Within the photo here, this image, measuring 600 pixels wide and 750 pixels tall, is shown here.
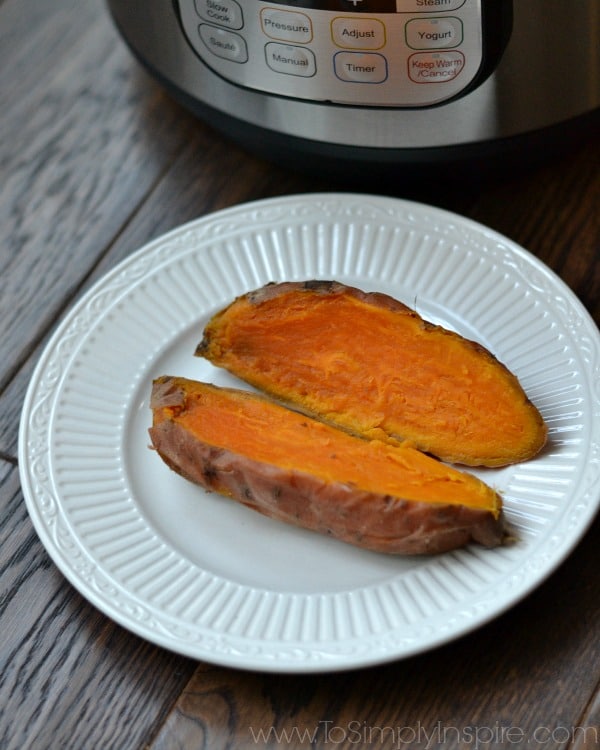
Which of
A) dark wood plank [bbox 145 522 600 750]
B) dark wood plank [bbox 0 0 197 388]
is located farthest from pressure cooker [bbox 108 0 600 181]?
dark wood plank [bbox 145 522 600 750]

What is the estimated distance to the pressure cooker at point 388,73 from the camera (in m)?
0.68

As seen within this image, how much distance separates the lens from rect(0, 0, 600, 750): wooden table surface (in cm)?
59

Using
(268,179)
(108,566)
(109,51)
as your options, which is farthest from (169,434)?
A: (109,51)

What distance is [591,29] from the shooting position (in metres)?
0.69

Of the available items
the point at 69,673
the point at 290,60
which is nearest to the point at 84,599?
the point at 69,673

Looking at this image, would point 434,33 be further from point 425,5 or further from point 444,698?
point 444,698

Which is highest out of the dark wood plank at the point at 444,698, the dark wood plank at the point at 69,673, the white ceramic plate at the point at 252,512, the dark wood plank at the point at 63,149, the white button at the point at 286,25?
the white button at the point at 286,25

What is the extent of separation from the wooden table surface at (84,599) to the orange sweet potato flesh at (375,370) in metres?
0.10

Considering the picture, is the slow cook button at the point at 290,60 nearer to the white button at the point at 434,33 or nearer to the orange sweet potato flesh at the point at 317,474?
the white button at the point at 434,33

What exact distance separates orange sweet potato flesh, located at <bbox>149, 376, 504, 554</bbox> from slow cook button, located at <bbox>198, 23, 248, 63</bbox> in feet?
0.82

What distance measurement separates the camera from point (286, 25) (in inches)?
27.5

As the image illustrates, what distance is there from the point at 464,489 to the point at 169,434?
196mm

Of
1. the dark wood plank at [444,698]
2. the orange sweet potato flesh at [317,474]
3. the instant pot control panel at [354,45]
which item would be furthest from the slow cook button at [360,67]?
the dark wood plank at [444,698]

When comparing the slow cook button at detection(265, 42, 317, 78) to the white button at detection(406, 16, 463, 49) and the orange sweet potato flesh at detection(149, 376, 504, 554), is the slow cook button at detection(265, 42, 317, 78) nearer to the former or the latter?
the white button at detection(406, 16, 463, 49)
